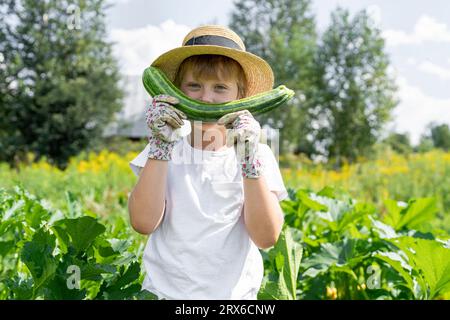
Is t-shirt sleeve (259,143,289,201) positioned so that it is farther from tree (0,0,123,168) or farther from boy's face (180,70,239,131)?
tree (0,0,123,168)

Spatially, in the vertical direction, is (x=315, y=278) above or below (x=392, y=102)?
below

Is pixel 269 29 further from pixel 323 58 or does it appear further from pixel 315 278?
pixel 315 278

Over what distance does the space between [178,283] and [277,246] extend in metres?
0.54

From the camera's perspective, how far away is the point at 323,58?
23.4 m

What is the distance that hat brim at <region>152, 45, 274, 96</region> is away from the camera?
195 centimetres

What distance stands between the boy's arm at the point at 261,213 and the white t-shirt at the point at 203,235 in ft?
0.26

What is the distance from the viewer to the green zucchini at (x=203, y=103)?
188cm

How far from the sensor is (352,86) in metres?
22.5

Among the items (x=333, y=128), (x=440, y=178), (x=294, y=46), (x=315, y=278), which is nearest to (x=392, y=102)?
(x=333, y=128)

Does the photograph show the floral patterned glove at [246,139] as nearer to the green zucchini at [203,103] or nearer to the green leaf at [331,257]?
the green zucchini at [203,103]

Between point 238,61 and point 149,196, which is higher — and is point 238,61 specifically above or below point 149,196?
above

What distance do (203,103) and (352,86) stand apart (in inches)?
847

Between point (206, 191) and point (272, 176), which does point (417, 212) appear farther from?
point (206, 191)

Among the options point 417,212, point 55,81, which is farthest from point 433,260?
point 55,81
